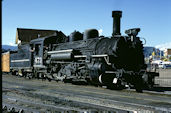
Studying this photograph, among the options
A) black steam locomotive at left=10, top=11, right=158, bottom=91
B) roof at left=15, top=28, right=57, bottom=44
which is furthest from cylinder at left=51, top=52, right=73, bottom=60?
roof at left=15, top=28, right=57, bottom=44

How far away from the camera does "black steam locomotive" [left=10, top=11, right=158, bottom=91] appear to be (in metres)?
12.0

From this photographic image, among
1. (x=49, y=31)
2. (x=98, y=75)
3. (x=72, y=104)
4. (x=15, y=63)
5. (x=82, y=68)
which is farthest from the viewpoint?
(x=49, y=31)

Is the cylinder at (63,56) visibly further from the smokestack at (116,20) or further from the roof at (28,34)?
the roof at (28,34)

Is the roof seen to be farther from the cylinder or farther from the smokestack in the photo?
the smokestack

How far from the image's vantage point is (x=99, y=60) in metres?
13.3

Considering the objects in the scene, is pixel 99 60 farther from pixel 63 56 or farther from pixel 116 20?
pixel 63 56

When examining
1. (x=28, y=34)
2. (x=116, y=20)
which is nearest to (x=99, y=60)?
(x=116, y=20)

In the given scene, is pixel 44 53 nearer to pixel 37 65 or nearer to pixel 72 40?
pixel 37 65

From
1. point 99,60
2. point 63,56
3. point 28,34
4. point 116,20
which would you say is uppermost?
point 28,34

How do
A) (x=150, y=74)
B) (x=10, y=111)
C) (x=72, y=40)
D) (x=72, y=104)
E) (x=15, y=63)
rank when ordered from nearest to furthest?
(x=10, y=111), (x=72, y=104), (x=150, y=74), (x=72, y=40), (x=15, y=63)

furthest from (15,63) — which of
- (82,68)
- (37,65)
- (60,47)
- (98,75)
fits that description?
(98,75)

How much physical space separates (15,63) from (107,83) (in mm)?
14633

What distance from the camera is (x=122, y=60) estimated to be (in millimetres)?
12875

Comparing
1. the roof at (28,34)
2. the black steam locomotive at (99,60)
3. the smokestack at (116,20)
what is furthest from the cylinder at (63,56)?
the roof at (28,34)
